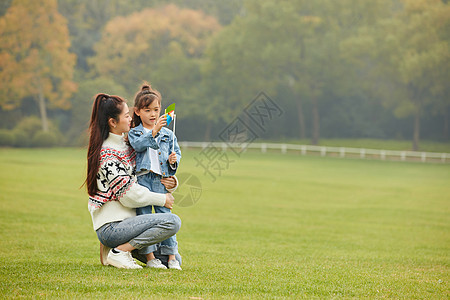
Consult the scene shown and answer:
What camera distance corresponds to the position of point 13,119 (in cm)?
4731

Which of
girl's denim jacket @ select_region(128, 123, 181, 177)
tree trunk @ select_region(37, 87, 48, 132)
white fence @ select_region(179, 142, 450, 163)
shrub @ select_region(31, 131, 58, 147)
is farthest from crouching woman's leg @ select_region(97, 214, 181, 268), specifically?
tree trunk @ select_region(37, 87, 48, 132)

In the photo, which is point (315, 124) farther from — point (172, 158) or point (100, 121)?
point (100, 121)

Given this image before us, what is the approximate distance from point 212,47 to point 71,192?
110 feet

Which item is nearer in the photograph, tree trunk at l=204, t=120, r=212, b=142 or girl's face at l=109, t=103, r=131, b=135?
girl's face at l=109, t=103, r=131, b=135

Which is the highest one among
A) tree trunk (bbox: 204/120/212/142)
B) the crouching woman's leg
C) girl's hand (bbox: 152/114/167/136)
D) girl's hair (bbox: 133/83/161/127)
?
girl's hair (bbox: 133/83/161/127)

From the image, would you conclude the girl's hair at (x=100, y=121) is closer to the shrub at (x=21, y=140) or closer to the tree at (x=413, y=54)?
the shrub at (x=21, y=140)

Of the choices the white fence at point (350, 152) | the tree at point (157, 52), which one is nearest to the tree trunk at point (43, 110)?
the tree at point (157, 52)

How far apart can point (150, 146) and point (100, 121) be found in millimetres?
514

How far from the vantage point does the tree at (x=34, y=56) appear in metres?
44.8

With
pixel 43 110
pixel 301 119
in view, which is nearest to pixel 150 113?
pixel 43 110

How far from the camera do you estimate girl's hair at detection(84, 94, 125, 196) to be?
509 cm

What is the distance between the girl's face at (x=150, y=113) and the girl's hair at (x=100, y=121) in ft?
0.64

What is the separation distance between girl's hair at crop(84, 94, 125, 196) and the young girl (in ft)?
0.64

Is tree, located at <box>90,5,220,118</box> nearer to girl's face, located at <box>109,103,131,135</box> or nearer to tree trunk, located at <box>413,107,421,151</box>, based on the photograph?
tree trunk, located at <box>413,107,421,151</box>
